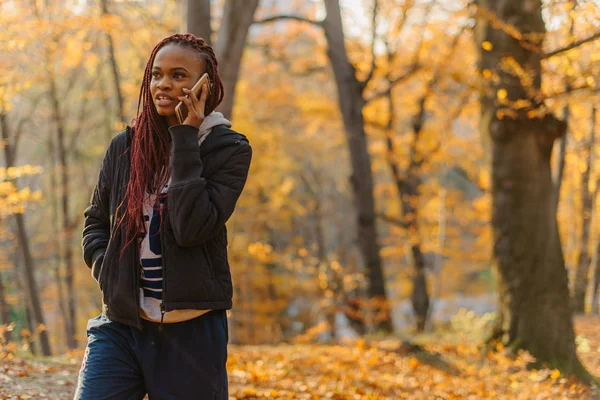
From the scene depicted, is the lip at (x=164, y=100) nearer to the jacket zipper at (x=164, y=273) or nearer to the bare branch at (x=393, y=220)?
the jacket zipper at (x=164, y=273)

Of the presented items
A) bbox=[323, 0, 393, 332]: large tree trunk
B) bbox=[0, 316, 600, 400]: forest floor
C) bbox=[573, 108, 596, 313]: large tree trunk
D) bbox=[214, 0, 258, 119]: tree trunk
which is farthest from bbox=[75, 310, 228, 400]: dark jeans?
bbox=[573, 108, 596, 313]: large tree trunk

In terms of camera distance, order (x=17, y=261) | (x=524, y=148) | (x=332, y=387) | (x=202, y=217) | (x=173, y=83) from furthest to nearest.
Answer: (x=17, y=261), (x=524, y=148), (x=332, y=387), (x=173, y=83), (x=202, y=217)

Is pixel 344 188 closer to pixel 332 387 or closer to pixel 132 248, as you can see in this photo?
pixel 332 387

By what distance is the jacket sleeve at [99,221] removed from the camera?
9.11 ft

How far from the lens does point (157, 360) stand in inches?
102

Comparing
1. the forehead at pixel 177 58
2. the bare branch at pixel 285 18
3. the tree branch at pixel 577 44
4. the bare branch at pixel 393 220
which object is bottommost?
the bare branch at pixel 393 220

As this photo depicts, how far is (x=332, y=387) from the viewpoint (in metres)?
6.29

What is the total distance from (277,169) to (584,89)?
1582cm

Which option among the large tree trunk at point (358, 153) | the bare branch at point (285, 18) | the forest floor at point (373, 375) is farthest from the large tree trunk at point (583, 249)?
the bare branch at point (285, 18)

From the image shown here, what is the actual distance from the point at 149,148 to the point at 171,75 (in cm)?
31

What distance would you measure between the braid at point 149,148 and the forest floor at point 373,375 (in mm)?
2768

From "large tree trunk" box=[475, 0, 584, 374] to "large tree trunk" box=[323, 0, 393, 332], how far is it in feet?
18.0

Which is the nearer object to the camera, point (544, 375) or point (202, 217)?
point (202, 217)

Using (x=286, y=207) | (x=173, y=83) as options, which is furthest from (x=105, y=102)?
(x=173, y=83)
